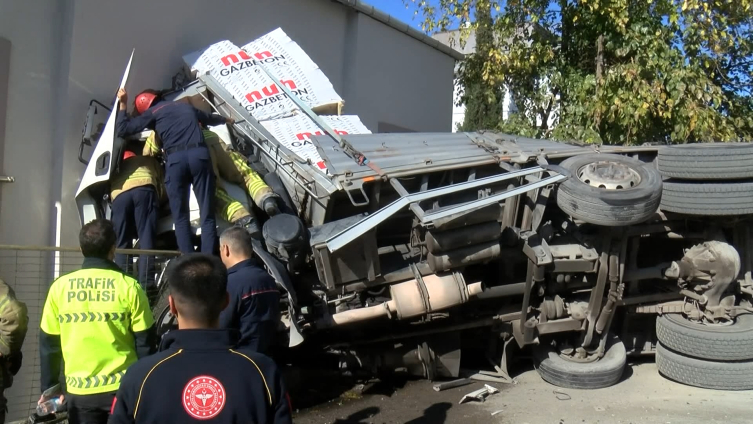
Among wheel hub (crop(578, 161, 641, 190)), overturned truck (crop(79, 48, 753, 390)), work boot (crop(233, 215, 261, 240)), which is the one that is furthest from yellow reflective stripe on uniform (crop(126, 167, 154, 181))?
wheel hub (crop(578, 161, 641, 190))

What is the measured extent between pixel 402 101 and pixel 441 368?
6.44 m

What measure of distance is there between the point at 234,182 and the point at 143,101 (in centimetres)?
106

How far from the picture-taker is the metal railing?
482 cm

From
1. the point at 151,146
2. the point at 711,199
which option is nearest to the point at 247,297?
the point at 151,146

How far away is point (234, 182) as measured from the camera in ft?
18.5

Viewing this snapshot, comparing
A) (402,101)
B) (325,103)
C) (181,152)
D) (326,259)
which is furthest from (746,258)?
(402,101)

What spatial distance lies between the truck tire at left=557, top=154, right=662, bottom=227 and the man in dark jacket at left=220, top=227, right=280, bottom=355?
8.17 ft

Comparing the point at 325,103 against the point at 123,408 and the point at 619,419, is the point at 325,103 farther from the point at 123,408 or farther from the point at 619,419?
the point at 123,408

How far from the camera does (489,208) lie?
16.0ft

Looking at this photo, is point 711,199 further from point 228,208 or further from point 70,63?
point 70,63

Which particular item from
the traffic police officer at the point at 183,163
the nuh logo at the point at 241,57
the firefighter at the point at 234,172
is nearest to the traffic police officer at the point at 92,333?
the traffic police officer at the point at 183,163

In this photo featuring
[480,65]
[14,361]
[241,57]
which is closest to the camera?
[14,361]

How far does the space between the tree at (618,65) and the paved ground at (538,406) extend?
225 inches

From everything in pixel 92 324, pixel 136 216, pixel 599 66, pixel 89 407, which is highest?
pixel 599 66
